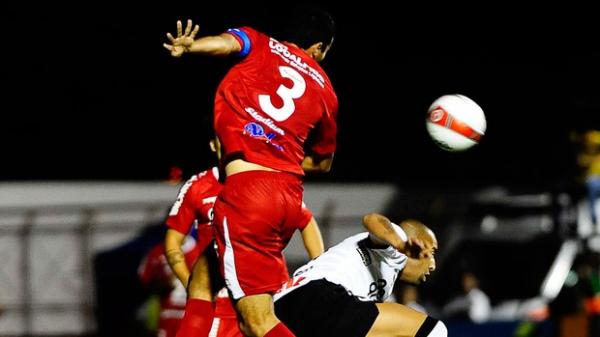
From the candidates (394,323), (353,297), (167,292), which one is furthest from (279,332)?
(167,292)

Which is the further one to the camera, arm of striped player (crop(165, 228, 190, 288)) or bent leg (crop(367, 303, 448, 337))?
arm of striped player (crop(165, 228, 190, 288))

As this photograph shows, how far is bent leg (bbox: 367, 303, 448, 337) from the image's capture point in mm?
6465

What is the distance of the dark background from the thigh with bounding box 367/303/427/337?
13.1 m

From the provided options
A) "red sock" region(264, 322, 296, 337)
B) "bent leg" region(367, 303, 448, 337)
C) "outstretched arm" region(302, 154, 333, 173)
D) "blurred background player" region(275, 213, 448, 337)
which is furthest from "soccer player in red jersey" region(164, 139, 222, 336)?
"bent leg" region(367, 303, 448, 337)

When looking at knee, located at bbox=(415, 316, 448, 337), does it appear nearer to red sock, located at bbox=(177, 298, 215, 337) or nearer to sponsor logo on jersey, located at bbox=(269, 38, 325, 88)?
red sock, located at bbox=(177, 298, 215, 337)

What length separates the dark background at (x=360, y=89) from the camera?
20422 millimetres

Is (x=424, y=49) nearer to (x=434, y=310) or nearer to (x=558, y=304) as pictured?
(x=434, y=310)

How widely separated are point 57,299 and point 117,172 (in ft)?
11.0

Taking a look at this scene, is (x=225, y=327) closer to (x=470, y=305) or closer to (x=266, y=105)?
(x=266, y=105)

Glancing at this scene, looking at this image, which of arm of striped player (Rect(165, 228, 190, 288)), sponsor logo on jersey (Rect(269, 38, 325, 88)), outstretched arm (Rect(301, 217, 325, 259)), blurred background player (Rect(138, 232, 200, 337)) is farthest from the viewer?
blurred background player (Rect(138, 232, 200, 337))

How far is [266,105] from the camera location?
6469 millimetres

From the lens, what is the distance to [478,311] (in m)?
15.8

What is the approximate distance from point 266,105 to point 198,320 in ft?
4.79

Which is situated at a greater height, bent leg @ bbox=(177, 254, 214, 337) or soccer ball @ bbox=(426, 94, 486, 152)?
soccer ball @ bbox=(426, 94, 486, 152)
